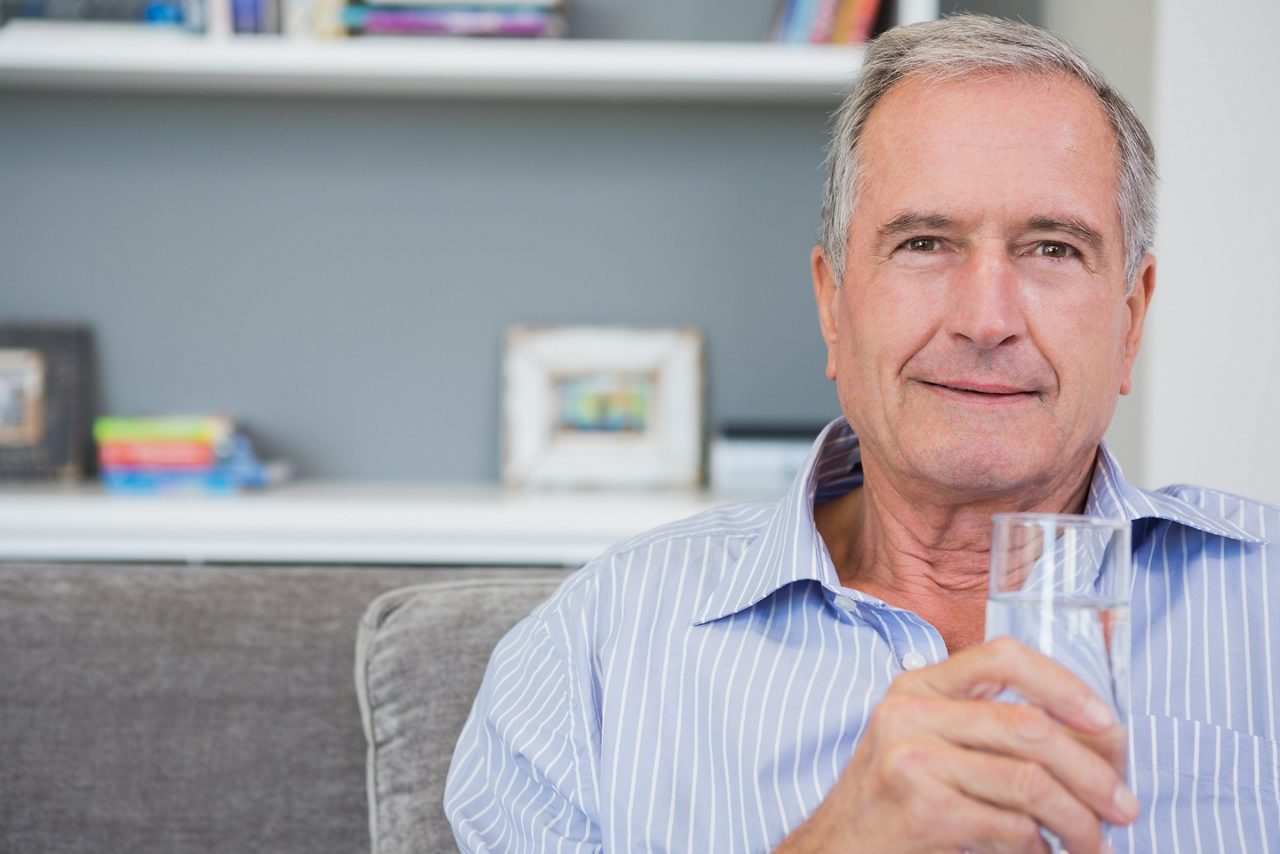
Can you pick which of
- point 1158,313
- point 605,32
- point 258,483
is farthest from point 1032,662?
point 605,32

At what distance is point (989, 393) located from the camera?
3.37ft

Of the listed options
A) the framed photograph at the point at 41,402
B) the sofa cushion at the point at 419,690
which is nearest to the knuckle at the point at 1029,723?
the sofa cushion at the point at 419,690

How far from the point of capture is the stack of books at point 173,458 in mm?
2225

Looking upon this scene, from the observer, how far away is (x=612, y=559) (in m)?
1.16

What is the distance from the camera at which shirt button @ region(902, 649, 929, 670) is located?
99 cm

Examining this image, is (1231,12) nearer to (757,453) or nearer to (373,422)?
(757,453)

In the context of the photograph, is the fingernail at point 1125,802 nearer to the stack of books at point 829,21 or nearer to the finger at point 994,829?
the finger at point 994,829

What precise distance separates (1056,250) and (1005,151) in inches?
3.7

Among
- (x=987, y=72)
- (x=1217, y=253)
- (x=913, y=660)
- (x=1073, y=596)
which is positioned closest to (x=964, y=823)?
(x=1073, y=596)

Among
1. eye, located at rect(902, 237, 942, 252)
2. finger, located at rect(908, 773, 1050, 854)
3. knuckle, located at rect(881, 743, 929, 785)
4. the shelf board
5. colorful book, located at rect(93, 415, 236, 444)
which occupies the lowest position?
colorful book, located at rect(93, 415, 236, 444)

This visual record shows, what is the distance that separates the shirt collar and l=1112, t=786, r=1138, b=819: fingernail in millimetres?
418

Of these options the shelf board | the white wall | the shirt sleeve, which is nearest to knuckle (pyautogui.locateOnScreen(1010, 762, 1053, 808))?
the shirt sleeve

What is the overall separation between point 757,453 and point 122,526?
3.56ft

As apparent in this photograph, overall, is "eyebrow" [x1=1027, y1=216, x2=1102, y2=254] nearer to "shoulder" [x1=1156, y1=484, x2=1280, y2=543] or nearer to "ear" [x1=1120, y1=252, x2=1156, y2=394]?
"ear" [x1=1120, y1=252, x2=1156, y2=394]
